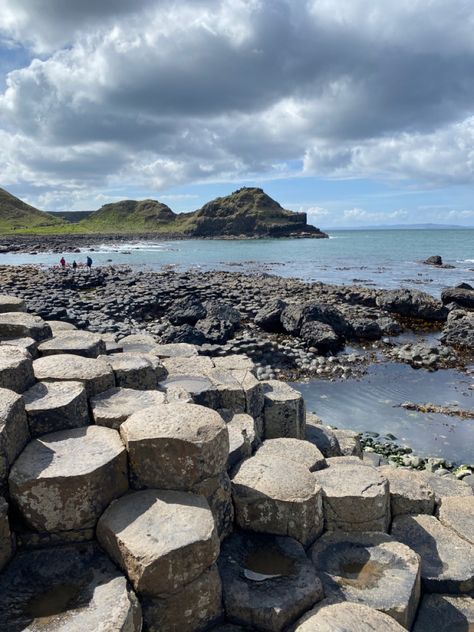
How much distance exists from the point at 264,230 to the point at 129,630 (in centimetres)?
17078

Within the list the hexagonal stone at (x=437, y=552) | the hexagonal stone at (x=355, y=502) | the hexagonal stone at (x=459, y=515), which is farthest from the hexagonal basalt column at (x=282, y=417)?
the hexagonal stone at (x=459, y=515)

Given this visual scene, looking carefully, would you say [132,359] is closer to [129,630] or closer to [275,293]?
[129,630]

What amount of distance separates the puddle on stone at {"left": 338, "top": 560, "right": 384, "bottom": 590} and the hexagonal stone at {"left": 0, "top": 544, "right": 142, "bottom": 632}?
2.42m

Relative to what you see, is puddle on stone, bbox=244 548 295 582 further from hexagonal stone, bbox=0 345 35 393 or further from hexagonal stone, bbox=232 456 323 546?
hexagonal stone, bbox=0 345 35 393

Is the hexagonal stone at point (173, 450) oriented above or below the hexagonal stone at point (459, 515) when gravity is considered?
above

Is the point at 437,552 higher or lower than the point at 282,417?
lower

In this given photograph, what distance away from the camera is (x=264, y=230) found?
562 feet

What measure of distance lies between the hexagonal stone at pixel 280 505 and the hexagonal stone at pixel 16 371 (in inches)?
112

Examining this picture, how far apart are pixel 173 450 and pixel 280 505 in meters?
1.58

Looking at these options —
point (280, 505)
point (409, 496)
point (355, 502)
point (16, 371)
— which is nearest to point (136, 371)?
point (16, 371)

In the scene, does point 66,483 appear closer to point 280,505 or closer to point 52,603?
point 52,603

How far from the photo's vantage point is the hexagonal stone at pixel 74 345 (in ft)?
24.5

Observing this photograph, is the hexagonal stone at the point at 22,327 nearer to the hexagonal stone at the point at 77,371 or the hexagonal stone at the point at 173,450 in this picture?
the hexagonal stone at the point at 77,371

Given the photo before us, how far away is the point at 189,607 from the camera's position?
4.54 meters
